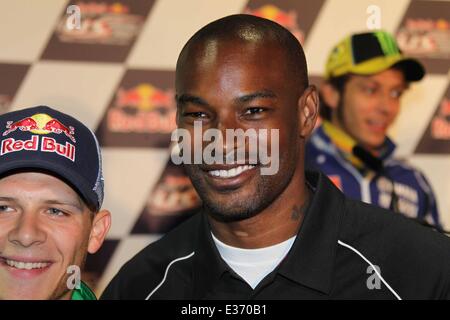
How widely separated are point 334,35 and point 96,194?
1688mm

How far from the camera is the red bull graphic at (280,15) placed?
2.95 metres

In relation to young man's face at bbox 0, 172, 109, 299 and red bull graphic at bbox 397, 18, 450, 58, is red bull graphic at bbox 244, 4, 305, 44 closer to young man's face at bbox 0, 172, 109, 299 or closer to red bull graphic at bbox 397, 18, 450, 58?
red bull graphic at bbox 397, 18, 450, 58

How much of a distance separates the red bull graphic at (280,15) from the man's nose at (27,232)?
167cm

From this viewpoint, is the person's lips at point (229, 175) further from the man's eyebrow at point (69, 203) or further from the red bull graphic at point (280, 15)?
the red bull graphic at point (280, 15)

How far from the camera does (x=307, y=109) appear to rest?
70.8 inches

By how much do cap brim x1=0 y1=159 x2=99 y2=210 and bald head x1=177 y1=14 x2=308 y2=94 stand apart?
368mm

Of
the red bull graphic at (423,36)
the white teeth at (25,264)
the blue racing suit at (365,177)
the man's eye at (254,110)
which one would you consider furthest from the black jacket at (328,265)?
the red bull graphic at (423,36)

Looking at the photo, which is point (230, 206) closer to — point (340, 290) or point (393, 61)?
point (340, 290)

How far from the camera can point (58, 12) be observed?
282 centimetres

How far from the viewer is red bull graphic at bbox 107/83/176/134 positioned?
2865 millimetres

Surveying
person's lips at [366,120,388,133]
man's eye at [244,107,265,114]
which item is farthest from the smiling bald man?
person's lips at [366,120,388,133]

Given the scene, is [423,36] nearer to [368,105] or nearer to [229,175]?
[368,105]
